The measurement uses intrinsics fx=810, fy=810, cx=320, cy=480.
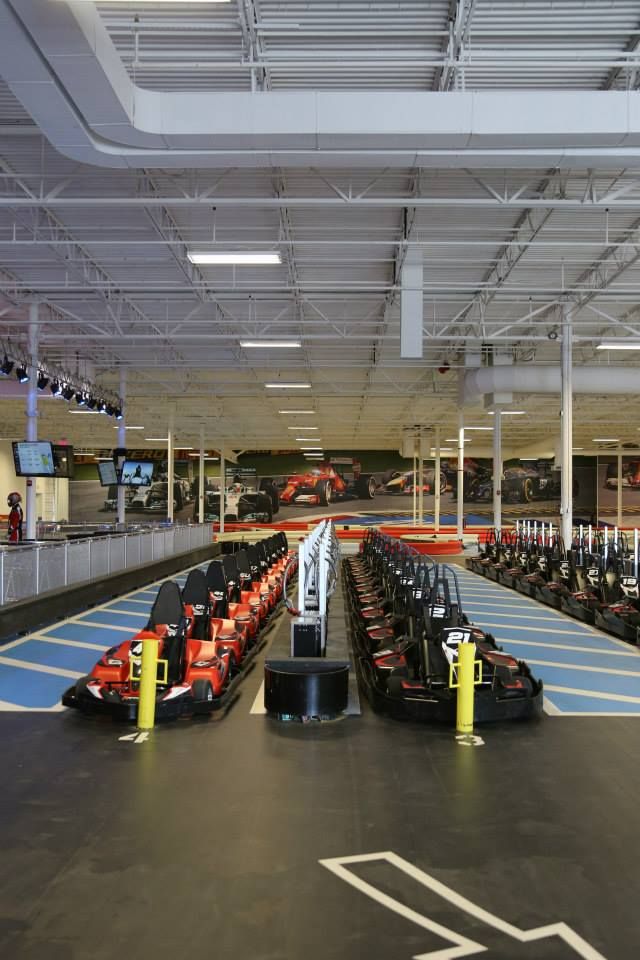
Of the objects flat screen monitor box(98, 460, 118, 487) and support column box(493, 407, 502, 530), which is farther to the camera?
support column box(493, 407, 502, 530)

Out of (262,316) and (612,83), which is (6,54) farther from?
(262,316)

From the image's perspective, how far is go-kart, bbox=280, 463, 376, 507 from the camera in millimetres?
42938

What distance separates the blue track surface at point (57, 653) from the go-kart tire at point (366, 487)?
30143mm

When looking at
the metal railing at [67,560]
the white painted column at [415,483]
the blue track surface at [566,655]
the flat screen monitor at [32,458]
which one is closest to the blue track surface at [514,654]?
the blue track surface at [566,655]

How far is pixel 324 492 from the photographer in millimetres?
42938

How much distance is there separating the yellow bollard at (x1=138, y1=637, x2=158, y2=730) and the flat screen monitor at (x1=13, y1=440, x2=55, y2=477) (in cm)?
1002

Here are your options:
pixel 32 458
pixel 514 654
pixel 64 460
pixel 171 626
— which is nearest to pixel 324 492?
pixel 64 460

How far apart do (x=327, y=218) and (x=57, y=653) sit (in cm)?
668

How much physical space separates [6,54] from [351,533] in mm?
31128

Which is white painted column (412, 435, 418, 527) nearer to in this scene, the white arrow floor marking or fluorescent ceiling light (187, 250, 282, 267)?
fluorescent ceiling light (187, 250, 282, 267)

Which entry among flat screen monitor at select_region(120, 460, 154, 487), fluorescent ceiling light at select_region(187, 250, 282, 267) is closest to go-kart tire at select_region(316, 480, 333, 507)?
flat screen monitor at select_region(120, 460, 154, 487)

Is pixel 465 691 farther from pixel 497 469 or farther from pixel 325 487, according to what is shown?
pixel 325 487

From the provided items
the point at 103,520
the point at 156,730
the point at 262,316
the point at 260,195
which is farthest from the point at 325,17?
the point at 103,520

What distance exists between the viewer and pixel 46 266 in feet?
45.3
